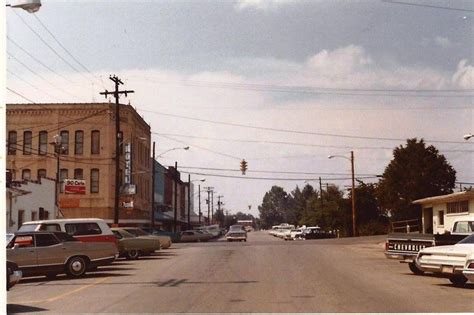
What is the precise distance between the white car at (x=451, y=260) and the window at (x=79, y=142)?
43.8 metres

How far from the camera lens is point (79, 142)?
5822cm

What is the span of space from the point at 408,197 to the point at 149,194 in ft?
94.1

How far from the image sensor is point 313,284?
56.9ft

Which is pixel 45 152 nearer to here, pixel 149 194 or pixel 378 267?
pixel 149 194

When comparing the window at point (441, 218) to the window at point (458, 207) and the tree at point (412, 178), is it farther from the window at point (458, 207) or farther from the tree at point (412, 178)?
the tree at point (412, 178)

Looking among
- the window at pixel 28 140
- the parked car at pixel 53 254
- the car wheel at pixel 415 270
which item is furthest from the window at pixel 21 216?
the car wheel at pixel 415 270

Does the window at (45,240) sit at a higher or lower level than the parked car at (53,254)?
higher

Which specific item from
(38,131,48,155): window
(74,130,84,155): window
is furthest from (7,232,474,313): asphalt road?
(38,131,48,155): window

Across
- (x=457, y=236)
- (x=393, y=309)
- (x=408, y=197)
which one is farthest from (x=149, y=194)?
(x=393, y=309)

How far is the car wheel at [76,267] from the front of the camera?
20375 mm

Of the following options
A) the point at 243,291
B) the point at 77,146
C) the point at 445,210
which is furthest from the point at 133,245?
the point at 77,146

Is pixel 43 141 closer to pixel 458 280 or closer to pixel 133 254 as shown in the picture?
pixel 133 254

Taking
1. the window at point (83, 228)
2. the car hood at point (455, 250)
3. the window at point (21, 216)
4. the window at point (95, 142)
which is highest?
the window at point (95, 142)

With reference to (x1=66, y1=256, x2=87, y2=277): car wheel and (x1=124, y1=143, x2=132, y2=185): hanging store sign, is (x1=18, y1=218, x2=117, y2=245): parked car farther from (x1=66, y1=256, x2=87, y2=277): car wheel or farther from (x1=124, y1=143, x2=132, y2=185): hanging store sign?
(x1=124, y1=143, x2=132, y2=185): hanging store sign
